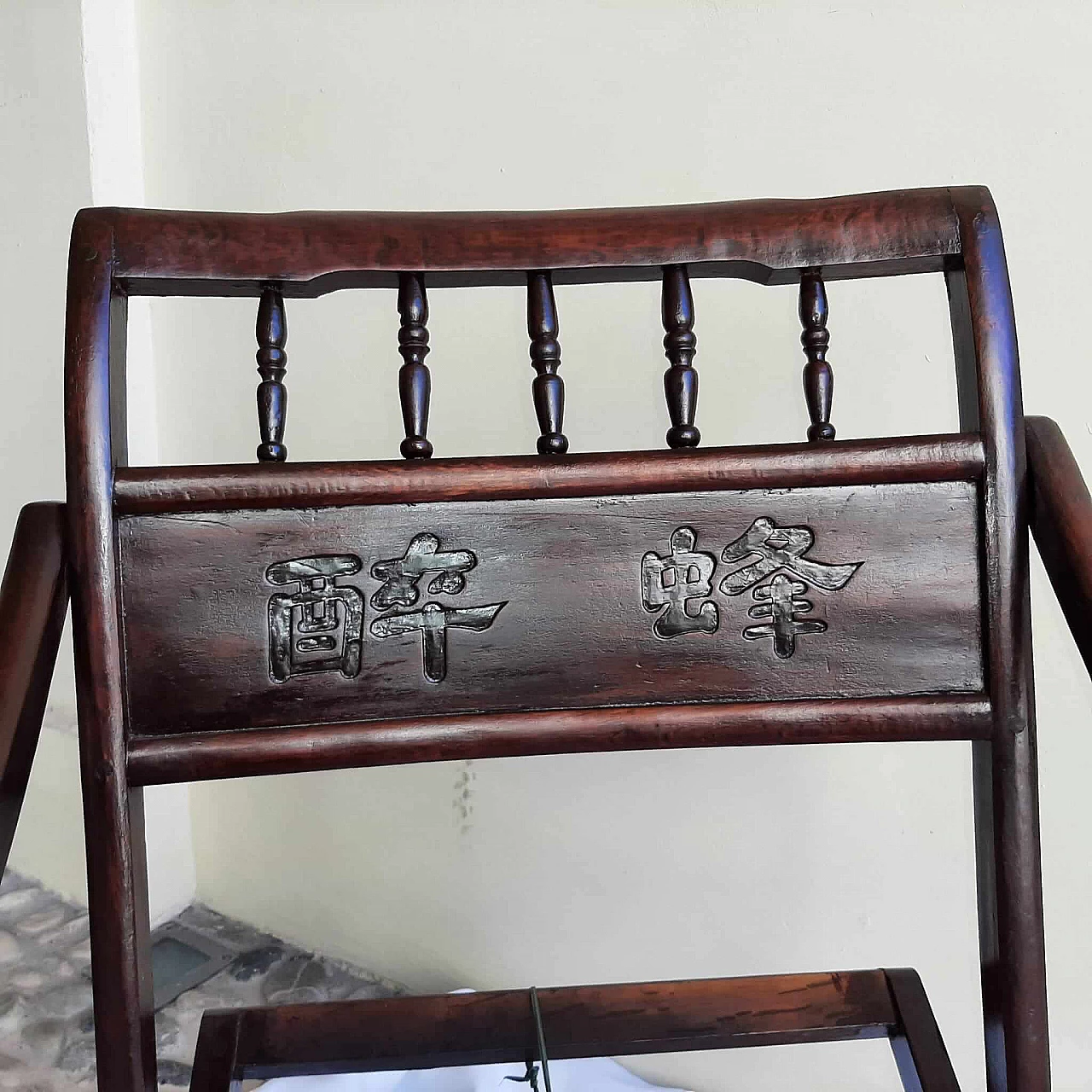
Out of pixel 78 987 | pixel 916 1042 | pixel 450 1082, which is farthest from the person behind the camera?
pixel 78 987

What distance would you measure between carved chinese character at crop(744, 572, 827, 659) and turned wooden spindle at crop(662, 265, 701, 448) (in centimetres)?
10

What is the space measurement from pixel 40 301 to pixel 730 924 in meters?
1.10

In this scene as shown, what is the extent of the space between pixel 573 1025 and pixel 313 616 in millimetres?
341

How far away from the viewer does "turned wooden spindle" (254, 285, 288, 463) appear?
1.90 feet

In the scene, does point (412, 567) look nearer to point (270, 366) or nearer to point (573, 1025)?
point (270, 366)

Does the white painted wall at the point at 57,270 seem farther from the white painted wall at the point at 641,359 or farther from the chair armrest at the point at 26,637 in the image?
the chair armrest at the point at 26,637

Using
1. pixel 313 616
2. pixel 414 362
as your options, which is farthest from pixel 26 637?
pixel 414 362

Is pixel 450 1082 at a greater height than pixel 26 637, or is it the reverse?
Answer: pixel 26 637

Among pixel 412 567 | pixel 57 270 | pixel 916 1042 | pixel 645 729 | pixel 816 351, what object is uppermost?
pixel 57 270

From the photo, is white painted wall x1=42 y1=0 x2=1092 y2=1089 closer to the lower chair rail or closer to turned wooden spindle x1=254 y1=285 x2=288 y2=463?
the lower chair rail

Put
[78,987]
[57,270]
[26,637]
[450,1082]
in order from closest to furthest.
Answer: [26,637]
[450,1082]
[78,987]
[57,270]

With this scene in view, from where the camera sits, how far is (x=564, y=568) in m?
0.59

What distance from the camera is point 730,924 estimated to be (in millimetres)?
1003

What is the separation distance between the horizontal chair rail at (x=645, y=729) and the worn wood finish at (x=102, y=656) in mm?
61
